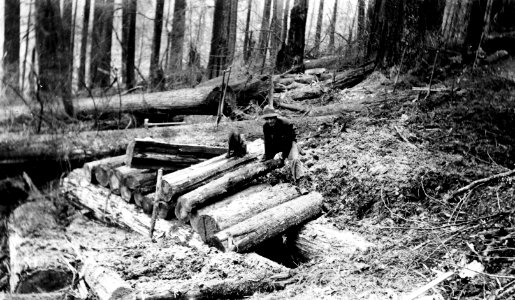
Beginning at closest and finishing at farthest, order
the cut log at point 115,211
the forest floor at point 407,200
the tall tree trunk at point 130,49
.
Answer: the forest floor at point 407,200, the cut log at point 115,211, the tall tree trunk at point 130,49

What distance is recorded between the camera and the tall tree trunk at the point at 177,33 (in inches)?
558

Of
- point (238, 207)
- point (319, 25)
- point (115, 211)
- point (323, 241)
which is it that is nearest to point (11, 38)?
point (319, 25)

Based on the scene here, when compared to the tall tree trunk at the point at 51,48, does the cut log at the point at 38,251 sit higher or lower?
lower

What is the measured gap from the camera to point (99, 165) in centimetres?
556

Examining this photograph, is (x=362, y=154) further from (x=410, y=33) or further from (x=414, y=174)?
(x=410, y=33)

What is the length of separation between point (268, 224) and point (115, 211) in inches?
82.8

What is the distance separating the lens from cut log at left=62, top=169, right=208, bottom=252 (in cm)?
438

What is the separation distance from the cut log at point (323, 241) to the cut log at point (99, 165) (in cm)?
253

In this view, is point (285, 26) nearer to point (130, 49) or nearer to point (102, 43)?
point (130, 49)

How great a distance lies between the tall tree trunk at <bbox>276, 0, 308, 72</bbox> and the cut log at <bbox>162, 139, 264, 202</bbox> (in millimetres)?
3761

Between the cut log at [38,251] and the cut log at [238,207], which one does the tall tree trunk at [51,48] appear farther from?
the cut log at [238,207]

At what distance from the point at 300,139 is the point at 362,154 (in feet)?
3.35

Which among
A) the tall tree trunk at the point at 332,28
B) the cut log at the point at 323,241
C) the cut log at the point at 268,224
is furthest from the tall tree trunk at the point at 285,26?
the cut log at the point at 323,241

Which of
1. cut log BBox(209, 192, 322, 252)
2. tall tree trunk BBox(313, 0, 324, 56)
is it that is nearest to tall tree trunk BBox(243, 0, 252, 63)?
tall tree trunk BBox(313, 0, 324, 56)
